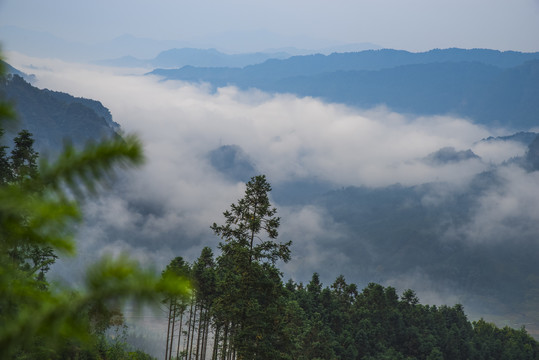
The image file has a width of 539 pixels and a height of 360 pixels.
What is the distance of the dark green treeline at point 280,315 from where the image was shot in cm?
2591

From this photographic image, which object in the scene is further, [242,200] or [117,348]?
[117,348]

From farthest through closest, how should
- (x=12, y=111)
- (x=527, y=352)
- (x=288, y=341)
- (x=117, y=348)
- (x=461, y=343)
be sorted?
(x=527, y=352)
(x=461, y=343)
(x=288, y=341)
(x=117, y=348)
(x=12, y=111)

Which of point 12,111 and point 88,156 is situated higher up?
point 12,111

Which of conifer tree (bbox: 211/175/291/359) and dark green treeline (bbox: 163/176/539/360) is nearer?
conifer tree (bbox: 211/175/291/359)

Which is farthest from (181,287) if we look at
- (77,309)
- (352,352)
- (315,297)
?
(315,297)

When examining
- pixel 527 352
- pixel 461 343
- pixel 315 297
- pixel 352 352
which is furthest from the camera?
pixel 527 352

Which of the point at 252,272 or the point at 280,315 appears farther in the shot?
the point at 280,315

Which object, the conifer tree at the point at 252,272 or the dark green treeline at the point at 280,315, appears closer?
the conifer tree at the point at 252,272

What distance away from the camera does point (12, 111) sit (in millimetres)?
2943

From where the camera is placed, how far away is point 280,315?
31047 mm

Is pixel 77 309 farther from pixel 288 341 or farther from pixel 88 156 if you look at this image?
pixel 288 341

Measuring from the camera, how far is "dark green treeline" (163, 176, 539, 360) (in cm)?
2591

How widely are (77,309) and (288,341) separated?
29.7 meters

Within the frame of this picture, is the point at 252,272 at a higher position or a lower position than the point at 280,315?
higher
